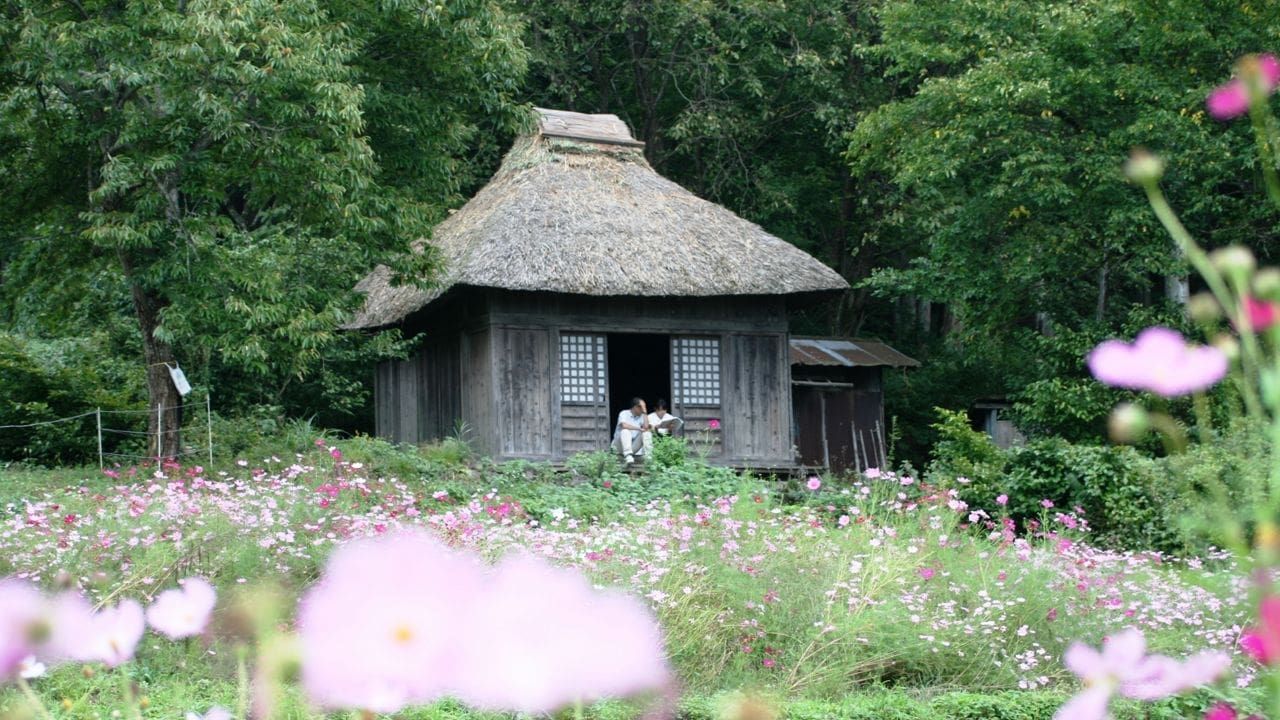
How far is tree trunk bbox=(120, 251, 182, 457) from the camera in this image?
1430 centimetres

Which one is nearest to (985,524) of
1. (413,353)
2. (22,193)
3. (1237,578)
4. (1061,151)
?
(1237,578)

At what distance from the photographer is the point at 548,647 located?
32.1 inches

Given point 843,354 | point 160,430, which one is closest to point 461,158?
point 843,354

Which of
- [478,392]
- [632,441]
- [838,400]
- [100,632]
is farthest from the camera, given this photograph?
[838,400]

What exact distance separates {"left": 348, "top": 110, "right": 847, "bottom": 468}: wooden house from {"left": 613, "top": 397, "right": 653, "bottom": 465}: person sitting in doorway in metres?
0.50

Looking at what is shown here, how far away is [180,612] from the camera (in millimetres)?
1118

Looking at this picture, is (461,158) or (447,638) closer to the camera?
(447,638)

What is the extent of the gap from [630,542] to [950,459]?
852 cm

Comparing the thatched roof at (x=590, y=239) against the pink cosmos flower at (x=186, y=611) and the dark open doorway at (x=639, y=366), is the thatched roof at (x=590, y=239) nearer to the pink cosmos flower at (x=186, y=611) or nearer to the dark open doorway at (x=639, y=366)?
the dark open doorway at (x=639, y=366)

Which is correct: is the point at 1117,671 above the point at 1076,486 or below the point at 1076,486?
above

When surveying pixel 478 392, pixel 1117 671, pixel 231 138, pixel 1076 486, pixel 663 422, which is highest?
pixel 231 138

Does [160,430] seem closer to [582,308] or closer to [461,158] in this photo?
[582,308]

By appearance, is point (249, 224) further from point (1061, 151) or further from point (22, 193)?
point (1061, 151)

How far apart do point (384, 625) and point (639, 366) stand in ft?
72.7
